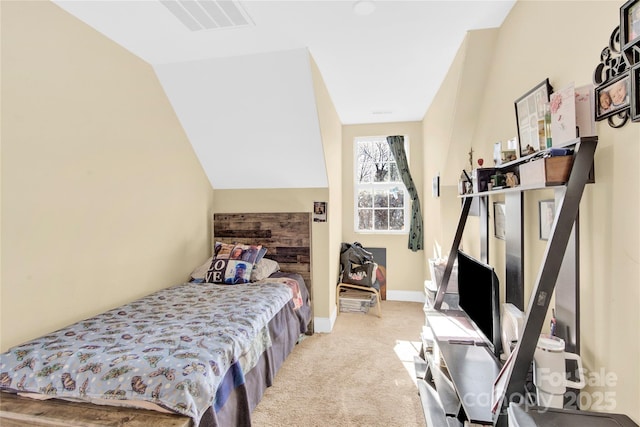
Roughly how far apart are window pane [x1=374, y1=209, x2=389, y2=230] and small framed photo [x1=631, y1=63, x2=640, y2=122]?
3.53 meters

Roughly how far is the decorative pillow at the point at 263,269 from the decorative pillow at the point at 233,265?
0.20 ft

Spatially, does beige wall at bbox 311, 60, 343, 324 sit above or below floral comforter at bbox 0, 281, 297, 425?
above

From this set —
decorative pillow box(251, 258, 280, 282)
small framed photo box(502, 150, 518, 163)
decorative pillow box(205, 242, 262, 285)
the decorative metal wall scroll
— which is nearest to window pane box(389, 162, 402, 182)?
decorative pillow box(251, 258, 280, 282)

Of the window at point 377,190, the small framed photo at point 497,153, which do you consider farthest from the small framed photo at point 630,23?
the window at point 377,190

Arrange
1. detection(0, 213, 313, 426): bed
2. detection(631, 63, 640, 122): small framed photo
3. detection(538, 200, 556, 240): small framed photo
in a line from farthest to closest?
detection(538, 200, 556, 240): small framed photo < detection(0, 213, 313, 426): bed < detection(631, 63, 640, 122): small framed photo

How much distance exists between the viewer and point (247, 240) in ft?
11.2

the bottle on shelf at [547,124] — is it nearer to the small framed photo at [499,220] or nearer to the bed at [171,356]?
the small framed photo at [499,220]

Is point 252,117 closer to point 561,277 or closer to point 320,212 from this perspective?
point 320,212

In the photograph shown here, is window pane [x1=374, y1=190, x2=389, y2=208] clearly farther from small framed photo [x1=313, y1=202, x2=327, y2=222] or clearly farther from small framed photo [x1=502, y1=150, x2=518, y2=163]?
small framed photo [x1=502, y1=150, x2=518, y2=163]

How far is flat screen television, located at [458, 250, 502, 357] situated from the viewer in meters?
1.54

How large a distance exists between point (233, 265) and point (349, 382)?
149 cm

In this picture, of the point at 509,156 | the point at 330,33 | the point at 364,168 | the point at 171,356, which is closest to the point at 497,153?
the point at 509,156

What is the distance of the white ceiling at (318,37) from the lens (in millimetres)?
1838

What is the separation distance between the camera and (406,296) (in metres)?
4.30
